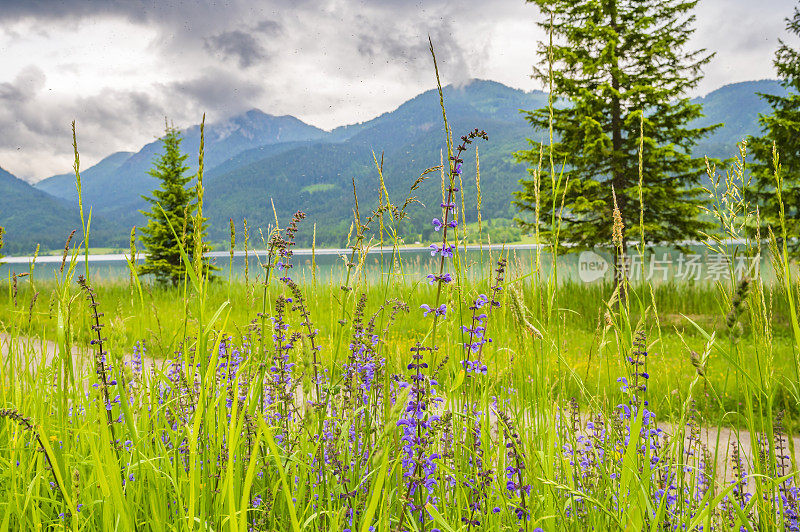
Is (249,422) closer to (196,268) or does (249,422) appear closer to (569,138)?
(196,268)

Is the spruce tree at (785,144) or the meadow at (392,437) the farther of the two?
the spruce tree at (785,144)

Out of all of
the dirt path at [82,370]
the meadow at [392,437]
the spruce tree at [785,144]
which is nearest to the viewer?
the meadow at [392,437]

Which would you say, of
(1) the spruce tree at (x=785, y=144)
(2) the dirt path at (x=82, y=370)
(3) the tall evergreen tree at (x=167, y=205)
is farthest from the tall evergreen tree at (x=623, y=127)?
(3) the tall evergreen tree at (x=167, y=205)

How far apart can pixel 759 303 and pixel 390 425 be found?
1.50 meters

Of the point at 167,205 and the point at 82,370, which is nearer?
the point at 82,370

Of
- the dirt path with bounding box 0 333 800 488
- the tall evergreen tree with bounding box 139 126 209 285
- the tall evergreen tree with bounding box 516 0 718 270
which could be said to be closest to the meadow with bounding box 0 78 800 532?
the dirt path with bounding box 0 333 800 488

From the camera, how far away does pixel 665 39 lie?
11195mm

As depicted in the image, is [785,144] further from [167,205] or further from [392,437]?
[167,205]

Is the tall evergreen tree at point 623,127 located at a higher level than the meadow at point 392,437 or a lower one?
higher

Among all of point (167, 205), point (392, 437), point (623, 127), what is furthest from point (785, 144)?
point (167, 205)

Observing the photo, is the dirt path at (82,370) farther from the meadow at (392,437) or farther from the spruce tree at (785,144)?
the spruce tree at (785,144)

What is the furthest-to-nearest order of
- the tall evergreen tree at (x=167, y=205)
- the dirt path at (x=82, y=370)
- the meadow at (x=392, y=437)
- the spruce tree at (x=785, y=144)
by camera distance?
1. the tall evergreen tree at (x=167, y=205)
2. the spruce tree at (x=785, y=144)
3. the dirt path at (x=82, y=370)
4. the meadow at (x=392, y=437)

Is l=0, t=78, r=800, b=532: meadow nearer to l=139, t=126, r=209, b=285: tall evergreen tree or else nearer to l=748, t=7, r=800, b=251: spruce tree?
l=748, t=7, r=800, b=251: spruce tree

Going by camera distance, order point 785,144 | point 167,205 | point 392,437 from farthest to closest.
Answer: point 167,205
point 785,144
point 392,437
